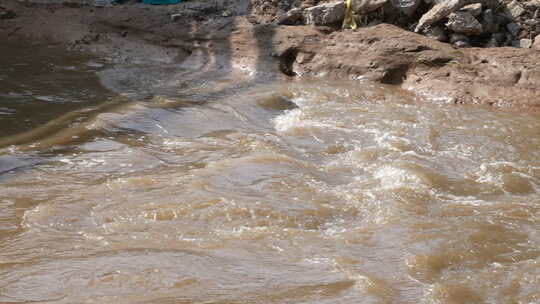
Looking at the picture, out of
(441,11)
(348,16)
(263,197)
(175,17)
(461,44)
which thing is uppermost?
(441,11)

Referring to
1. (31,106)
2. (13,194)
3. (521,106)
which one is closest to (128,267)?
(13,194)

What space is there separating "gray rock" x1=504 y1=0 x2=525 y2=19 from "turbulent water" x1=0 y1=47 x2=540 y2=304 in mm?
2248

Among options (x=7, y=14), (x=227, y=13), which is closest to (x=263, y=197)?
(x=227, y=13)

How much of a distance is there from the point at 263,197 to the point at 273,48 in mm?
4569

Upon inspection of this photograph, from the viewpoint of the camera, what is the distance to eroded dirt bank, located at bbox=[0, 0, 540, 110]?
288 inches

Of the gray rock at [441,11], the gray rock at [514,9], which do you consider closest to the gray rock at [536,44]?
the gray rock at [514,9]

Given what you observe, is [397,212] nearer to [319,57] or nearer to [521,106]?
[521,106]

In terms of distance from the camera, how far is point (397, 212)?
4113 mm

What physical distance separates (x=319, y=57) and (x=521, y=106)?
2646 millimetres

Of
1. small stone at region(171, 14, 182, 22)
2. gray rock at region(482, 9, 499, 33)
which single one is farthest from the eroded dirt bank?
gray rock at region(482, 9, 499, 33)

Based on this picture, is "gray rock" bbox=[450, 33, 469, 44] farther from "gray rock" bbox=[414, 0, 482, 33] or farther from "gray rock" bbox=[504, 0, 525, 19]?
"gray rock" bbox=[504, 0, 525, 19]

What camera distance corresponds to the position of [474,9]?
8.21 meters

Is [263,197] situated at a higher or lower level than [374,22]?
lower

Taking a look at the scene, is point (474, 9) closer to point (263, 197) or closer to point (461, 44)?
point (461, 44)
